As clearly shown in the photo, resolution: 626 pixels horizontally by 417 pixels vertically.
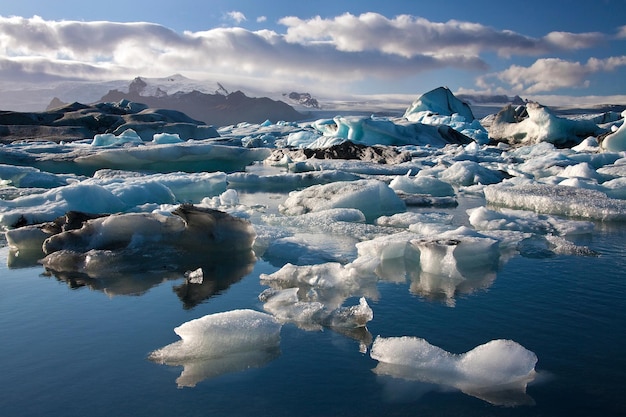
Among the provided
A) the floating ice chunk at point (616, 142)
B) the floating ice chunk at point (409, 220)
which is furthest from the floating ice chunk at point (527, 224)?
the floating ice chunk at point (616, 142)

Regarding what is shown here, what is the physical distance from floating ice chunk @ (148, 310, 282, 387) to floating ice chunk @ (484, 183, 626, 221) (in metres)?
4.87

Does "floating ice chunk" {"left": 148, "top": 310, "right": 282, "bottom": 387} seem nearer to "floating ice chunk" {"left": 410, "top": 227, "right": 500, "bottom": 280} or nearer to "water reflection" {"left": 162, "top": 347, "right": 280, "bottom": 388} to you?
"water reflection" {"left": 162, "top": 347, "right": 280, "bottom": 388}

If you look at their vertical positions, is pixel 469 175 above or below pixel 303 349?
below

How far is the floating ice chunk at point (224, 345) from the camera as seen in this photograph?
7.00 ft

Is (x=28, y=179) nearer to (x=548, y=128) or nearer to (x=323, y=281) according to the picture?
(x=323, y=281)

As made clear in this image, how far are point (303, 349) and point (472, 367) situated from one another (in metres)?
0.71

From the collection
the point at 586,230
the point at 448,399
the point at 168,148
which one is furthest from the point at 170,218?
the point at 168,148

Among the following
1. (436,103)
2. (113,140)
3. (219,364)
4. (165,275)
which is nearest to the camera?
(219,364)

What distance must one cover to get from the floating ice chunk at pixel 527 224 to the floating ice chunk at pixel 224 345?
3.40 m

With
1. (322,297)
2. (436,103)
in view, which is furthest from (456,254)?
(436,103)

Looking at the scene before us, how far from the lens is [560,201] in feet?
19.9

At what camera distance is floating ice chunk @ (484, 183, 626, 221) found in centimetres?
582

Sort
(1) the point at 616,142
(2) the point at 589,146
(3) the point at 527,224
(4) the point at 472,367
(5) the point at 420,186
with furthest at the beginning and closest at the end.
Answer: (2) the point at 589,146
(1) the point at 616,142
(5) the point at 420,186
(3) the point at 527,224
(4) the point at 472,367

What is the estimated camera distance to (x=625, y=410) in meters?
1.75
